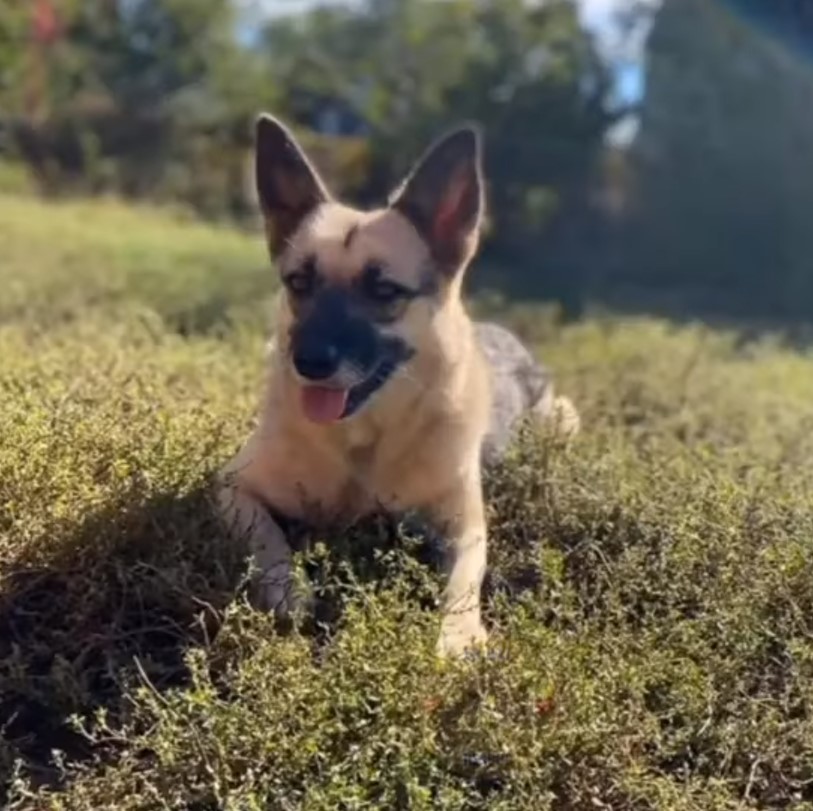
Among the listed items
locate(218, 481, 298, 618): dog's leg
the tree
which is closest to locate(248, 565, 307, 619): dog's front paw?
locate(218, 481, 298, 618): dog's leg

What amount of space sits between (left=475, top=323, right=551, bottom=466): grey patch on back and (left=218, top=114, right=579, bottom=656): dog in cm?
45

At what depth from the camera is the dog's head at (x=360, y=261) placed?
3.52 metres

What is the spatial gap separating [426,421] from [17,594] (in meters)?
1.18

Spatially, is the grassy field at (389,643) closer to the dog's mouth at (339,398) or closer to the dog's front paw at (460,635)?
the dog's front paw at (460,635)

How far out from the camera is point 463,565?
11.2 feet

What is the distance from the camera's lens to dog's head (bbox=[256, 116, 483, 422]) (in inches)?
138

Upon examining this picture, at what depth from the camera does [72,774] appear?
8.38 feet

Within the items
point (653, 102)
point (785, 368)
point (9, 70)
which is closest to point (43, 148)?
point (9, 70)

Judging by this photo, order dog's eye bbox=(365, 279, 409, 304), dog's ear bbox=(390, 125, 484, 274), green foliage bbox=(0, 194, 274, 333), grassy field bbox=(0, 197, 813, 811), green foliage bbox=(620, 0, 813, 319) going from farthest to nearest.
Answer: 1. green foliage bbox=(620, 0, 813, 319)
2. green foliage bbox=(0, 194, 274, 333)
3. dog's ear bbox=(390, 125, 484, 274)
4. dog's eye bbox=(365, 279, 409, 304)
5. grassy field bbox=(0, 197, 813, 811)

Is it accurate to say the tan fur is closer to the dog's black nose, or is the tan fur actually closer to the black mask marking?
the black mask marking

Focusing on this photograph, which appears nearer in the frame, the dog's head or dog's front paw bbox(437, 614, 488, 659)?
dog's front paw bbox(437, 614, 488, 659)

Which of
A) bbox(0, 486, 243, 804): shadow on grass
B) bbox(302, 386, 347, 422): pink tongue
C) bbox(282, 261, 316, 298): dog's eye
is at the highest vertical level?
bbox(282, 261, 316, 298): dog's eye

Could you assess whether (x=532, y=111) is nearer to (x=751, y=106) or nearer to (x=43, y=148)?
Result: (x=751, y=106)

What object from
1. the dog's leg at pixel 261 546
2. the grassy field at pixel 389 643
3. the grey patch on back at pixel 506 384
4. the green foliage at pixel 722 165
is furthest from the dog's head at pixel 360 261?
the green foliage at pixel 722 165
